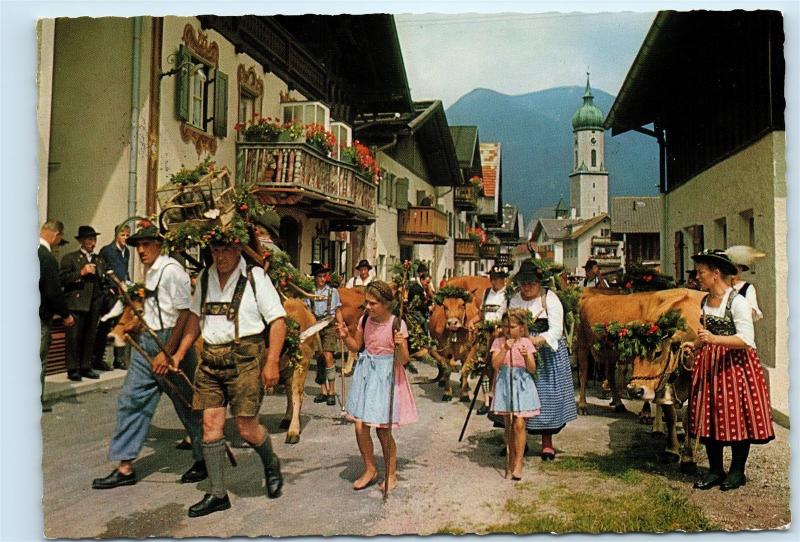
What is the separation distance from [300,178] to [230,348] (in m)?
6.52

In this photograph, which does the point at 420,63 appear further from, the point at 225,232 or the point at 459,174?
the point at 459,174

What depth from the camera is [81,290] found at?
5.32 meters

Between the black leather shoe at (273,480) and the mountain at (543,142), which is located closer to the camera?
the black leather shoe at (273,480)

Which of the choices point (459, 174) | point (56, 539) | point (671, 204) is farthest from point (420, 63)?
point (459, 174)

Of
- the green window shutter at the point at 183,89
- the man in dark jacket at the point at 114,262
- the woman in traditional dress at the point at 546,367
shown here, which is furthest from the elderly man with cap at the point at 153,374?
the woman in traditional dress at the point at 546,367

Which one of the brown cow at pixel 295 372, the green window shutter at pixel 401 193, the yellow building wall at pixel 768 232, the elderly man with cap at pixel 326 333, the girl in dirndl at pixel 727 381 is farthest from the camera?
the green window shutter at pixel 401 193

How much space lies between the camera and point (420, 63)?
5500 millimetres

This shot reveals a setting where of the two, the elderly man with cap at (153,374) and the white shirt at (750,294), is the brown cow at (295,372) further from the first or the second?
the white shirt at (750,294)

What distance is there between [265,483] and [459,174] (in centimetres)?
1587

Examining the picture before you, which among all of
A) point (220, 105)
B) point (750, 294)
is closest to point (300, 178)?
point (220, 105)

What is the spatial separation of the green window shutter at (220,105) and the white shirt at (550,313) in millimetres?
5726

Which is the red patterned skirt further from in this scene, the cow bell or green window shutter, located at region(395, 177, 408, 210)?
green window shutter, located at region(395, 177, 408, 210)

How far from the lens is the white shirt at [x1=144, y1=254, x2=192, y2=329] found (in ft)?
15.9

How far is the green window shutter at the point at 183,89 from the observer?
22.0ft
